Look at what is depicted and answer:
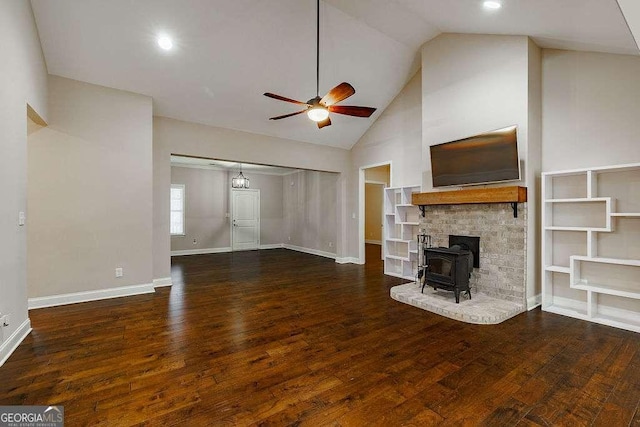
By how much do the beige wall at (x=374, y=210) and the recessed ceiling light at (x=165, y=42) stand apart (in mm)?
7963

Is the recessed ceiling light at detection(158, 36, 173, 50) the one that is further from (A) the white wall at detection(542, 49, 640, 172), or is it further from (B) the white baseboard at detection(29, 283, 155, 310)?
(A) the white wall at detection(542, 49, 640, 172)

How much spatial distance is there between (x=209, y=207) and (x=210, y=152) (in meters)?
4.07

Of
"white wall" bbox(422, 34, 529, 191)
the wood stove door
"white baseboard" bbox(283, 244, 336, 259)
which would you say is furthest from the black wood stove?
"white baseboard" bbox(283, 244, 336, 259)

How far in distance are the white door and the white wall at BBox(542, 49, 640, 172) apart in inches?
316

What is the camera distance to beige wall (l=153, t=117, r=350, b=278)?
499cm

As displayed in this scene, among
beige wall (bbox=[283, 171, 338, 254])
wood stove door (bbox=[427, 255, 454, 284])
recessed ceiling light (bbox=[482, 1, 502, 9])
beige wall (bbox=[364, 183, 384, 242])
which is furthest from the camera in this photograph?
beige wall (bbox=[364, 183, 384, 242])

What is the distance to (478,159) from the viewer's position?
398 centimetres

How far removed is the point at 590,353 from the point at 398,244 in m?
3.60

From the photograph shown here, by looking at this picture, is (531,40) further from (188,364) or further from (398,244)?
(188,364)

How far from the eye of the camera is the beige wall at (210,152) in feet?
16.4

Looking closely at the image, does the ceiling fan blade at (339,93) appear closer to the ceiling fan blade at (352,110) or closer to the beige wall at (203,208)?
the ceiling fan blade at (352,110)

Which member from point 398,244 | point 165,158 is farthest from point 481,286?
point 165,158

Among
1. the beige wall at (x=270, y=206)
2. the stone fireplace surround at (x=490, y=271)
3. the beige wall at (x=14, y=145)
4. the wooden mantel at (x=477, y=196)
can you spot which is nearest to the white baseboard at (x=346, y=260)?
the stone fireplace surround at (x=490, y=271)

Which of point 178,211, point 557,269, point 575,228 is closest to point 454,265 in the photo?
point 557,269
